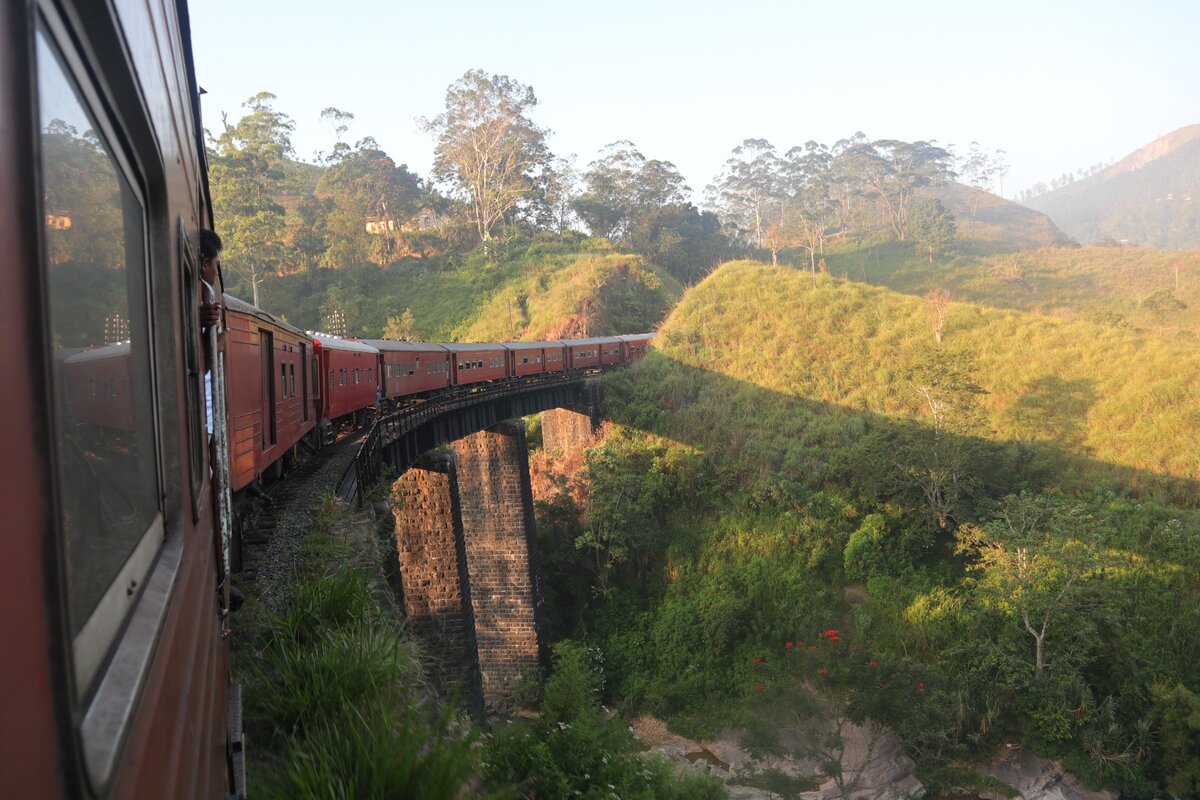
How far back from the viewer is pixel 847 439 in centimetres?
2409

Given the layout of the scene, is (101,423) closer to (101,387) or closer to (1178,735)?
(101,387)

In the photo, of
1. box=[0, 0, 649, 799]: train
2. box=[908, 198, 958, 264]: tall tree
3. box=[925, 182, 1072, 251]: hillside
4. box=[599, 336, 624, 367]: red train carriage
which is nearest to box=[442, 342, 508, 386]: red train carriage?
box=[599, 336, 624, 367]: red train carriage

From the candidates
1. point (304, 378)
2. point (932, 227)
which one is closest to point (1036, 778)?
point (304, 378)

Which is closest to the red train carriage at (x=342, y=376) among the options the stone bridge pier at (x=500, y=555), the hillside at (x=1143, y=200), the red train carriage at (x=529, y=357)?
the stone bridge pier at (x=500, y=555)

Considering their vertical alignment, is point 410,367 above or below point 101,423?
below

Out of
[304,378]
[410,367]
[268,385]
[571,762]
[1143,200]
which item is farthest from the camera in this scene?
[1143,200]

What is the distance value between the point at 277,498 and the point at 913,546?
16173 mm

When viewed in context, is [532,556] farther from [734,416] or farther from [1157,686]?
[1157,686]

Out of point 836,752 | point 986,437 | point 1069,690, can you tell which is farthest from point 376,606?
point 986,437

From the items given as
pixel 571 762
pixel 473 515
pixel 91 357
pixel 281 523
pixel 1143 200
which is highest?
pixel 1143 200

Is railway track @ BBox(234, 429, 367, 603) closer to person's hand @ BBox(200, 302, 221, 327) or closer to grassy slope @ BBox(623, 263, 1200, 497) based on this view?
person's hand @ BBox(200, 302, 221, 327)

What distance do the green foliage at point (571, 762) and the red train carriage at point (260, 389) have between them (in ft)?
11.3

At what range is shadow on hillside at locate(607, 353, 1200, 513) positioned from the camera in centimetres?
2056

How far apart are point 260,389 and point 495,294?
4032cm
